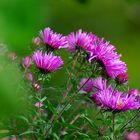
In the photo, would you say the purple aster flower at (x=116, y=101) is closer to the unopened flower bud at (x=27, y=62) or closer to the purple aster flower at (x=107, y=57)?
the purple aster flower at (x=107, y=57)

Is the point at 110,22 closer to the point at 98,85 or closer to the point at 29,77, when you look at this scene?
the point at 29,77

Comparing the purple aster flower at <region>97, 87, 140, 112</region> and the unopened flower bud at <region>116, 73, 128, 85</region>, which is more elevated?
the unopened flower bud at <region>116, 73, 128, 85</region>

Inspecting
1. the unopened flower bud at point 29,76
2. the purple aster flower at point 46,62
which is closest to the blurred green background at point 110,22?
the unopened flower bud at point 29,76

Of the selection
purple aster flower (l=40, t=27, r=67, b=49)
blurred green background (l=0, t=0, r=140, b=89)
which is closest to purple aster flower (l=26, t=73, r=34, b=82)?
purple aster flower (l=40, t=27, r=67, b=49)

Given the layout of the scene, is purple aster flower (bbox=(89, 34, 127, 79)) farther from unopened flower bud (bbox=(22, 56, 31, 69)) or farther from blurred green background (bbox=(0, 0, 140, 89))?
blurred green background (bbox=(0, 0, 140, 89))

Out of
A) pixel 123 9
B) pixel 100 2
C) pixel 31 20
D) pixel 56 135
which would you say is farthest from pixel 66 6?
pixel 31 20
